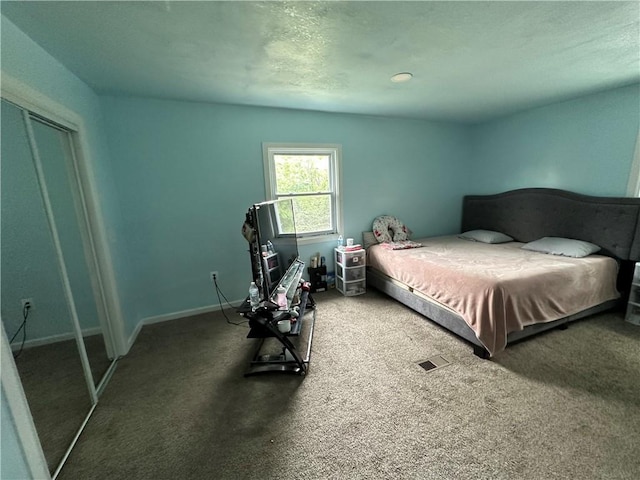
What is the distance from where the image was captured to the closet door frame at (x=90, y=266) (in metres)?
1.07

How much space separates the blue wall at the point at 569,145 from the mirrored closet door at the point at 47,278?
498cm

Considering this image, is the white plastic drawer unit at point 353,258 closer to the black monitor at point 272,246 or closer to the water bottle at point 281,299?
the black monitor at point 272,246

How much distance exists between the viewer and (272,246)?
2061 mm

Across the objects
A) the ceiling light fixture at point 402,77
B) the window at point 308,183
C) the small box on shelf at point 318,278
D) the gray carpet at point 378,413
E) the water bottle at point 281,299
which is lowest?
the gray carpet at point 378,413

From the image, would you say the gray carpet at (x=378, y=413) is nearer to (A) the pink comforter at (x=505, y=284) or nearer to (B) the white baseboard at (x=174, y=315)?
(A) the pink comforter at (x=505, y=284)

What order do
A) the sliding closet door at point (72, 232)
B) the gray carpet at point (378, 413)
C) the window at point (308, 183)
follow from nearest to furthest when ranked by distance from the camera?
the gray carpet at point (378, 413) < the sliding closet door at point (72, 232) < the window at point (308, 183)

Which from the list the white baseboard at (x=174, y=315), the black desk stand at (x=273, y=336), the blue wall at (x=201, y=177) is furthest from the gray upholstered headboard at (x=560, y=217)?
the white baseboard at (x=174, y=315)

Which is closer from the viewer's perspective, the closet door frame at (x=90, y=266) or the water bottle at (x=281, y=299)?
the closet door frame at (x=90, y=266)

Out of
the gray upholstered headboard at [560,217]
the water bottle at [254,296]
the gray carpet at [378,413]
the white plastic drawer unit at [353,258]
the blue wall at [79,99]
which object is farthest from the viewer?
the white plastic drawer unit at [353,258]

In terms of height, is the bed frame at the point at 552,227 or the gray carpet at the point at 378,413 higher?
the bed frame at the point at 552,227

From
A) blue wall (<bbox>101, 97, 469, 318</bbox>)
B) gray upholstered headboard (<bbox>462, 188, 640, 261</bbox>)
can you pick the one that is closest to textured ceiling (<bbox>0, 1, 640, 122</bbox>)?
blue wall (<bbox>101, 97, 469, 318</bbox>)

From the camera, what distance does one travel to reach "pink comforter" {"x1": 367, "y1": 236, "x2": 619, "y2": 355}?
77.3 inches

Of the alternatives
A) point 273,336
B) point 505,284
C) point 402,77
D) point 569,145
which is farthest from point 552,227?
point 273,336

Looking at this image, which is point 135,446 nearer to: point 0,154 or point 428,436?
point 428,436
